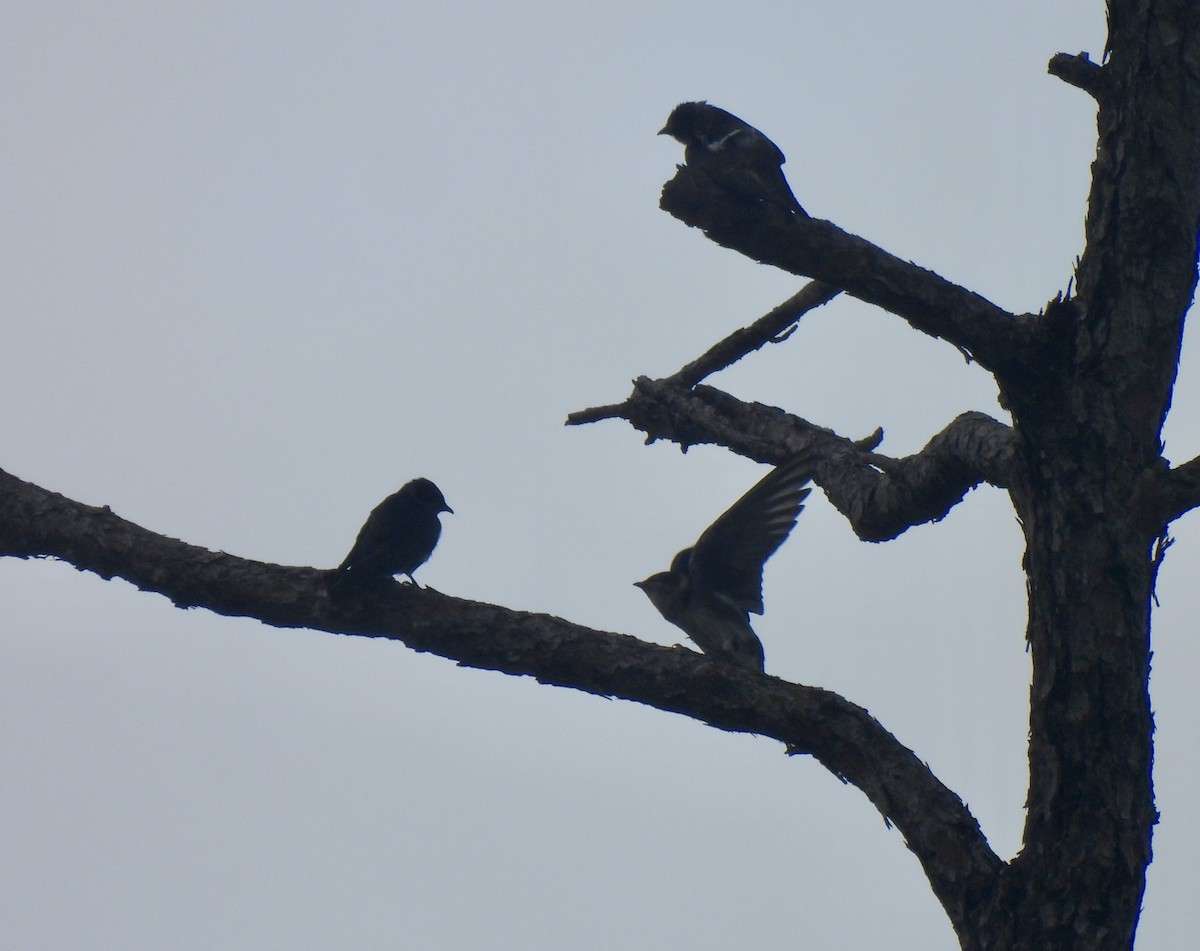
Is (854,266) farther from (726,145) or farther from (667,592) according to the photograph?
(667,592)

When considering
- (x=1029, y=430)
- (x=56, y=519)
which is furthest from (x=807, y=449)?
(x=56, y=519)

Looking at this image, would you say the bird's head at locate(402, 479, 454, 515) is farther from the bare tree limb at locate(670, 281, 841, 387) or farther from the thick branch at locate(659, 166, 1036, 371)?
the thick branch at locate(659, 166, 1036, 371)

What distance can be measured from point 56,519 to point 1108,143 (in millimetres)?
4660

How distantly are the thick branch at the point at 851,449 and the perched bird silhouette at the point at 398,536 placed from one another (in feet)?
4.25

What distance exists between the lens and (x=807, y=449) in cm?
702

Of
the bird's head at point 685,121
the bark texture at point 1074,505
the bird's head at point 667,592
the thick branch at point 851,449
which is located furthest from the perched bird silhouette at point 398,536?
the bird's head at point 685,121

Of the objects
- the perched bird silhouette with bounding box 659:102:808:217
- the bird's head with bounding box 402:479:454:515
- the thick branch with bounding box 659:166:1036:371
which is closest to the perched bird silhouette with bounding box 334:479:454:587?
the bird's head with bounding box 402:479:454:515

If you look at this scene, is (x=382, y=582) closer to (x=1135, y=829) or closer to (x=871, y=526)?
(x=871, y=526)

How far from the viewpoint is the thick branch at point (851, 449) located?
5270mm

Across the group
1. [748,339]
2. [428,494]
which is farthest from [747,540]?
[428,494]

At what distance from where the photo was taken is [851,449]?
6.79m

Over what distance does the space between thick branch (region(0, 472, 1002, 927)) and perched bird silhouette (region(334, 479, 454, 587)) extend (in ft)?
0.40

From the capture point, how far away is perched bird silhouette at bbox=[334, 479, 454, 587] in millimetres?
5281

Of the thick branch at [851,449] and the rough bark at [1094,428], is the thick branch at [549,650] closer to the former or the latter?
the rough bark at [1094,428]
